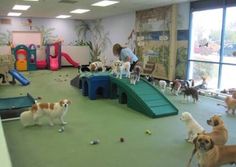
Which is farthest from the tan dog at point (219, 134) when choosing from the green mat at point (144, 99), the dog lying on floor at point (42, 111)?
the dog lying on floor at point (42, 111)

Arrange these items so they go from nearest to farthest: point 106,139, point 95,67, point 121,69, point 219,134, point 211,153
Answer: point 211,153
point 219,134
point 106,139
point 121,69
point 95,67

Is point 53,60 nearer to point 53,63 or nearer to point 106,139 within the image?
point 53,63

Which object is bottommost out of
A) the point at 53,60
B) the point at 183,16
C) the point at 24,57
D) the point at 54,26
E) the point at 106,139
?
the point at 106,139

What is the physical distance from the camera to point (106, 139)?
3750 mm

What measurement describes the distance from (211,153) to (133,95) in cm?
300

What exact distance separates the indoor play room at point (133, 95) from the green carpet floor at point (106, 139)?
0.04 feet

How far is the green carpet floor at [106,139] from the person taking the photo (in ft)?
10.1

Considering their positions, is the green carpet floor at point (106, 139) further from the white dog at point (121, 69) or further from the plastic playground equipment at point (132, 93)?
the white dog at point (121, 69)

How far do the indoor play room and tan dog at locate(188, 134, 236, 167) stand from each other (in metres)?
0.01

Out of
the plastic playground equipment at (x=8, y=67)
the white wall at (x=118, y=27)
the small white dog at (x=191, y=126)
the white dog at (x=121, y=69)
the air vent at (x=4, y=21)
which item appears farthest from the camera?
the air vent at (x=4, y=21)

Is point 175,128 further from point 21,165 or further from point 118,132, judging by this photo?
point 21,165

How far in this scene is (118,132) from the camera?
404 centimetres

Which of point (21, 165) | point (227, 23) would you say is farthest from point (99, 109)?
point (227, 23)

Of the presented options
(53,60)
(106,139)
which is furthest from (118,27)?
(106,139)
